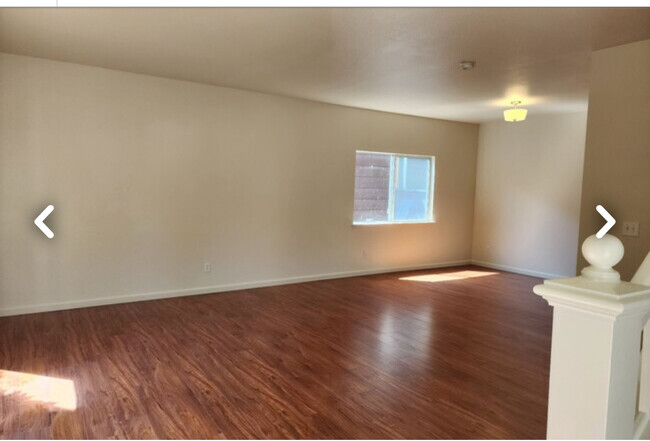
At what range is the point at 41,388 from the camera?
2.76 metres

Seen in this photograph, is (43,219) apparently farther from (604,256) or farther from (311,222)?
(604,256)

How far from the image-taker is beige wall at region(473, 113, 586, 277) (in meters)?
6.54

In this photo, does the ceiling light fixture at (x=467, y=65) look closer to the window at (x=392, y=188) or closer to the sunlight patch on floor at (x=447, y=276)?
the window at (x=392, y=188)

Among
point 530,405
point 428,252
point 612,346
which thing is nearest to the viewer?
point 612,346

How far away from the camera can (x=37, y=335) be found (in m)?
3.69

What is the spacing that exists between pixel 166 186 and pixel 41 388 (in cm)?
260

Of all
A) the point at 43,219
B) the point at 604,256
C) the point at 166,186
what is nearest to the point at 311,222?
the point at 166,186

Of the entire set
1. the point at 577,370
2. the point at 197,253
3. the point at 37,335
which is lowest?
the point at 37,335

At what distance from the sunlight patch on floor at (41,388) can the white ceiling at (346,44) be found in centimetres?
246

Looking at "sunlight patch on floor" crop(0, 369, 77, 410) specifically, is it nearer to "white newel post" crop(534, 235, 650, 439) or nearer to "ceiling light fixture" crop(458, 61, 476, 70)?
"white newel post" crop(534, 235, 650, 439)

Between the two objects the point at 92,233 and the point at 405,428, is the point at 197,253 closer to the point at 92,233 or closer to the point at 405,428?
the point at 92,233

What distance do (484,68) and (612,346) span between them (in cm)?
374

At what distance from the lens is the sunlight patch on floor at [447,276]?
648 cm

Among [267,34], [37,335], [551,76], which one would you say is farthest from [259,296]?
[551,76]
